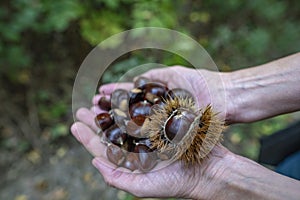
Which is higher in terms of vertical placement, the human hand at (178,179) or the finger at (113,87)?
the finger at (113,87)

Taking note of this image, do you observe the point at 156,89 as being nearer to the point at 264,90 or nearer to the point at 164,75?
the point at 164,75

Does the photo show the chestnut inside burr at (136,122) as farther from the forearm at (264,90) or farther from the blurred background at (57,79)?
the blurred background at (57,79)

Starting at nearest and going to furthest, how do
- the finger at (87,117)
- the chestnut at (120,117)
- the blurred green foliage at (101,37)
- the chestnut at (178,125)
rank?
the chestnut at (178,125) → the chestnut at (120,117) → the finger at (87,117) → the blurred green foliage at (101,37)

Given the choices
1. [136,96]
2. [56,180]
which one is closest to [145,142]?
[136,96]

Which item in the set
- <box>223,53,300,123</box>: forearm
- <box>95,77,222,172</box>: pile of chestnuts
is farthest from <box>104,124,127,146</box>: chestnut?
<box>223,53,300,123</box>: forearm

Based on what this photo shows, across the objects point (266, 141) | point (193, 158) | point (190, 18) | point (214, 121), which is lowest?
point (266, 141)

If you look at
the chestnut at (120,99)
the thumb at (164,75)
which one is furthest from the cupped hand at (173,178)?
the thumb at (164,75)

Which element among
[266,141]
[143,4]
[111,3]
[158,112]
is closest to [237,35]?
[143,4]

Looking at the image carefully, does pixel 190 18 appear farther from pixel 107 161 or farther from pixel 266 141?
pixel 107 161

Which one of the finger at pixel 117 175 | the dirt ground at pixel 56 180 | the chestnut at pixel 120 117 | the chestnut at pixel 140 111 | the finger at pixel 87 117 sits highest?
the chestnut at pixel 140 111
